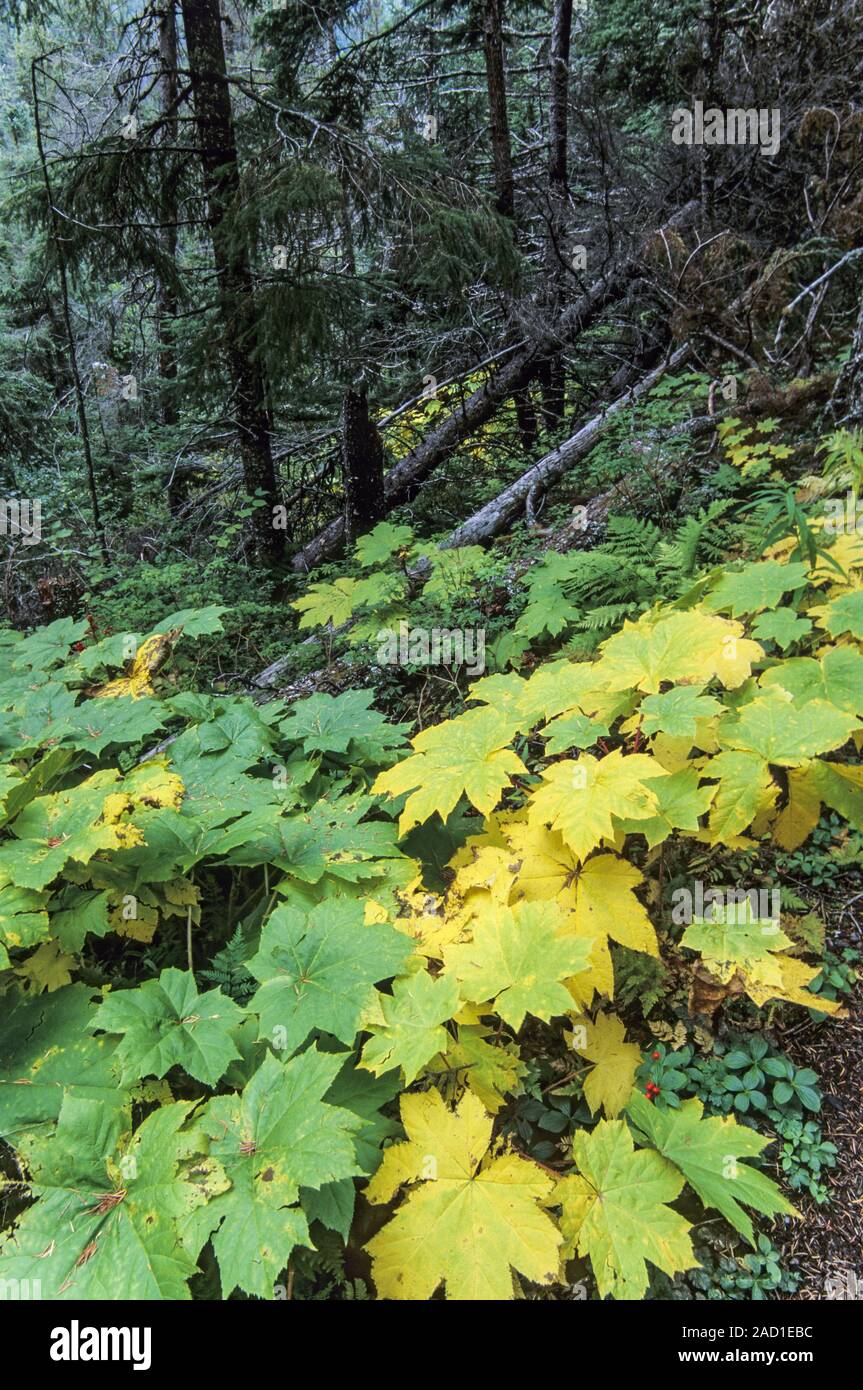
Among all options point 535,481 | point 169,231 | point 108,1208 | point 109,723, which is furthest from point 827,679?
point 169,231

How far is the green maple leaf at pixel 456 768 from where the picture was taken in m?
2.17

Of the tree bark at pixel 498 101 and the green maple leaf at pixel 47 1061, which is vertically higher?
the tree bark at pixel 498 101

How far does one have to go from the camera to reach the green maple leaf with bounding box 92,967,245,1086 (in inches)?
66.5

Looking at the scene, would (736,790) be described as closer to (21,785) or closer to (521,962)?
(521,962)

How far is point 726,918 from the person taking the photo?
210 centimetres

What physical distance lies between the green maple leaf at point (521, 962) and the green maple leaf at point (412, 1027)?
71mm

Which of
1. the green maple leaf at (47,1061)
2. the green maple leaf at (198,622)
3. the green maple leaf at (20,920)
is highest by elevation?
the green maple leaf at (198,622)

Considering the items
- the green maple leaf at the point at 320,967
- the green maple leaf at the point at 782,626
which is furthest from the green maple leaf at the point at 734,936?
the green maple leaf at the point at 782,626

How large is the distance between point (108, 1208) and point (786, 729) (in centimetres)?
213

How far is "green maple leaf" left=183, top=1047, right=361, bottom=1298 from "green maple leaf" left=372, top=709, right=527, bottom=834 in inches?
32.3

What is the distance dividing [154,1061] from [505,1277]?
947mm

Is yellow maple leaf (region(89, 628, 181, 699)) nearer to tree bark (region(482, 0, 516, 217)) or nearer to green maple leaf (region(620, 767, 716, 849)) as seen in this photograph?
green maple leaf (region(620, 767, 716, 849))

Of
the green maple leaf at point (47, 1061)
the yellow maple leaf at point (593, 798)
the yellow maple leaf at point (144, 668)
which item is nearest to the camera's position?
the green maple leaf at point (47, 1061)

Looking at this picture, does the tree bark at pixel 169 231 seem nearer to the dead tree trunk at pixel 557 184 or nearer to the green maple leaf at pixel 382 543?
the green maple leaf at pixel 382 543
